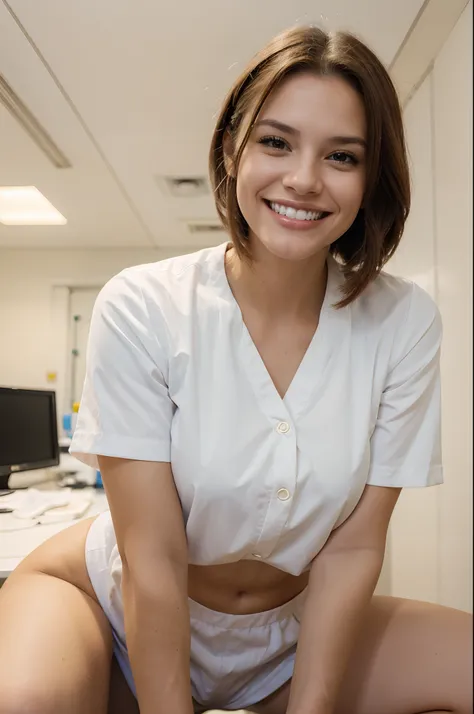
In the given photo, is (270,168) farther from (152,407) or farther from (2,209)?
(2,209)

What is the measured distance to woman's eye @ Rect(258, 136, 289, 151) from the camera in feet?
2.13

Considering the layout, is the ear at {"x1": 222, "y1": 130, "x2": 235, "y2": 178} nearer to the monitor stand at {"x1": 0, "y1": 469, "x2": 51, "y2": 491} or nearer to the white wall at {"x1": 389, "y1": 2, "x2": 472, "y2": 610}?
the white wall at {"x1": 389, "y1": 2, "x2": 472, "y2": 610}

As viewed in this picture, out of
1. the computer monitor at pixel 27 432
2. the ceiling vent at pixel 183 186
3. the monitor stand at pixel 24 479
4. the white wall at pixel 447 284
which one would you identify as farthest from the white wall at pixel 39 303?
Answer: the white wall at pixel 447 284

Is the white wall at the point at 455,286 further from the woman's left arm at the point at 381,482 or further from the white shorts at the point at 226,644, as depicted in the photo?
the white shorts at the point at 226,644

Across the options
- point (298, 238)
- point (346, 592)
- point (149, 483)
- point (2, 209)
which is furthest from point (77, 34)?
point (346, 592)

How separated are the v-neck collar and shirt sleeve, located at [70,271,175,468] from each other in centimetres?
10

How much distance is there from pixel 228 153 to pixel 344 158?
0.17 m

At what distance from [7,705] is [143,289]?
0.46m

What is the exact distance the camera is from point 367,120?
648 mm

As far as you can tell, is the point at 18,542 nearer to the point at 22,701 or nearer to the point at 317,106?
the point at 22,701

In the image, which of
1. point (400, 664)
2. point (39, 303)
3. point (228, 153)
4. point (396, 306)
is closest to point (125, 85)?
point (39, 303)

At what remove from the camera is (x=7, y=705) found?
0.55 metres

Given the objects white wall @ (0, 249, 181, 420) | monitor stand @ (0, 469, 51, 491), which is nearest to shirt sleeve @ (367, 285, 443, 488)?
white wall @ (0, 249, 181, 420)

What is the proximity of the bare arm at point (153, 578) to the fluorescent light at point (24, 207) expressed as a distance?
62 cm
